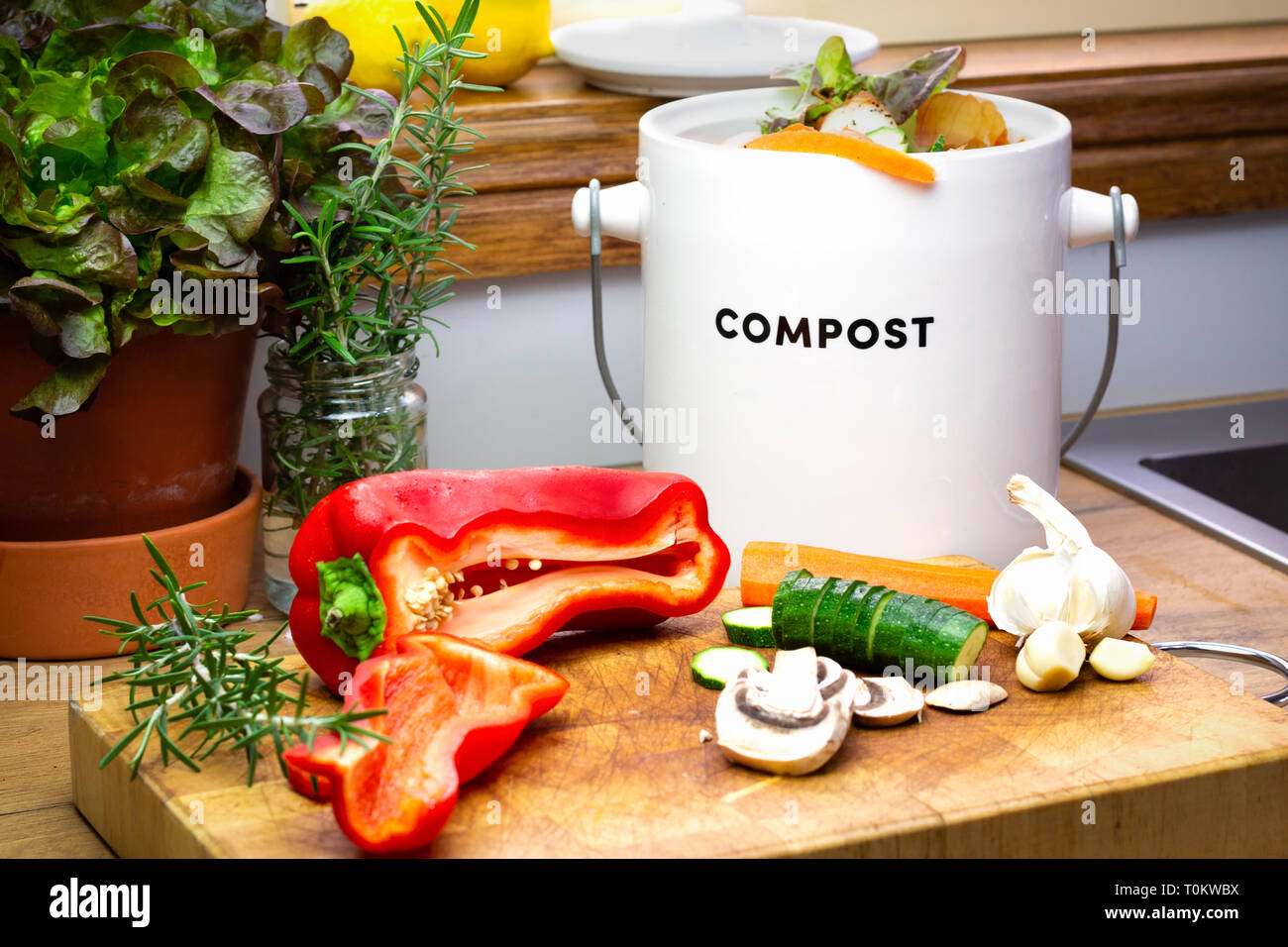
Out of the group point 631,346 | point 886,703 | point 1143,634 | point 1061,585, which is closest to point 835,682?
point 886,703

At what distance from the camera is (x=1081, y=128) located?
1.20 m

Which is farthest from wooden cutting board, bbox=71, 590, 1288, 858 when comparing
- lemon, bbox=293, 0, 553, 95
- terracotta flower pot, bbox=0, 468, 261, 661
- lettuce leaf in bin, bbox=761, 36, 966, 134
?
lemon, bbox=293, 0, 553, 95

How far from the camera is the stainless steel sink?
119 centimetres

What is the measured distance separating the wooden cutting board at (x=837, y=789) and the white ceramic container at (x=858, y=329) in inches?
6.8

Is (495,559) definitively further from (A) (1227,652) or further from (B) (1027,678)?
(A) (1227,652)

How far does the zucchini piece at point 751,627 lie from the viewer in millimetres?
816

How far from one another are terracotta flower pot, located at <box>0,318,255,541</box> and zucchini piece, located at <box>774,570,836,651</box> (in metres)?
0.37

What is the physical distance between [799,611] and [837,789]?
0.48ft

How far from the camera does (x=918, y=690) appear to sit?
739 mm

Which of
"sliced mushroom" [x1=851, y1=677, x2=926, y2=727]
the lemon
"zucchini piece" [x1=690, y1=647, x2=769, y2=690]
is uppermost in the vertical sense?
the lemon

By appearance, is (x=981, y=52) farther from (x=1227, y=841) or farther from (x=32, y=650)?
→ (x=32, y=650)

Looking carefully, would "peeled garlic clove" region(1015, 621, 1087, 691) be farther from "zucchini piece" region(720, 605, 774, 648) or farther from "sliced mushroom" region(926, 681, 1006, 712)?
"zucchini piece" region(720, 605, 774, 648)

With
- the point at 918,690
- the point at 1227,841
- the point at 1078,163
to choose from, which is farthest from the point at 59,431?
the point at 1078,163
